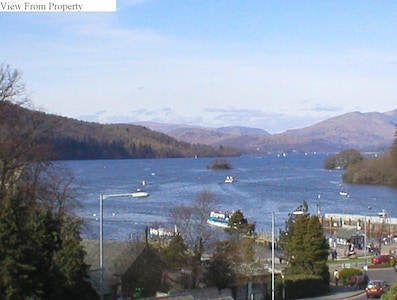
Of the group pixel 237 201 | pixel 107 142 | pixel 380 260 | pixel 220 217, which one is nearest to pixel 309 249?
pixel 380 260

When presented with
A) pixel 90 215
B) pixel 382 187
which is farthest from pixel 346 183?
pixel 90 215

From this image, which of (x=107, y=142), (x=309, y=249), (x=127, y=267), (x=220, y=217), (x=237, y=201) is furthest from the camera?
(x=107, y=142)

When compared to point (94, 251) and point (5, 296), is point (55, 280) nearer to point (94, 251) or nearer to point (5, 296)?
point (5, 296)

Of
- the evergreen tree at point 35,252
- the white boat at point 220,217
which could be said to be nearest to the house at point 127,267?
the evergreen tree at point 35,252

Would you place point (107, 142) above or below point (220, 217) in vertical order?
above

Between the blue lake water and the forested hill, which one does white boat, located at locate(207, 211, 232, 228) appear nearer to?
the blue lake water

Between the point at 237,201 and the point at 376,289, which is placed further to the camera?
the point at 237,201

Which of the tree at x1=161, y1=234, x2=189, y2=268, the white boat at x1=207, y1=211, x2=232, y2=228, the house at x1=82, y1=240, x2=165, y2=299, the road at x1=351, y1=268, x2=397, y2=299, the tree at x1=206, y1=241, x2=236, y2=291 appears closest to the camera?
the house at x1=82, y1=240, x2=165, y2=299

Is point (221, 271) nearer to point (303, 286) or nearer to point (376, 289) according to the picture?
point (303, 286)

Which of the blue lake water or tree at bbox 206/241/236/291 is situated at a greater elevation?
tree at bbox 206/241/236/291

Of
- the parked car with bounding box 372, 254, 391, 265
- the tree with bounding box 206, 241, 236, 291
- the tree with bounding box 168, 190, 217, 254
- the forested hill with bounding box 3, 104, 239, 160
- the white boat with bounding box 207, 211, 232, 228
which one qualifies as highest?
the forested hill with bounding box 3, 104, 239, 160

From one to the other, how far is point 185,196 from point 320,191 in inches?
1065

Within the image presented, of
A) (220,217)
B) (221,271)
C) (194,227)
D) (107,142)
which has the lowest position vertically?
(220,217)

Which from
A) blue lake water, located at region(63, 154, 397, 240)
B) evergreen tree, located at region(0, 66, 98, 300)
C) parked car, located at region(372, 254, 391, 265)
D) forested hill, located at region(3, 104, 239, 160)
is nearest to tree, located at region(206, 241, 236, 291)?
evergreen tree, located at region(0, 66, 98, 300)
